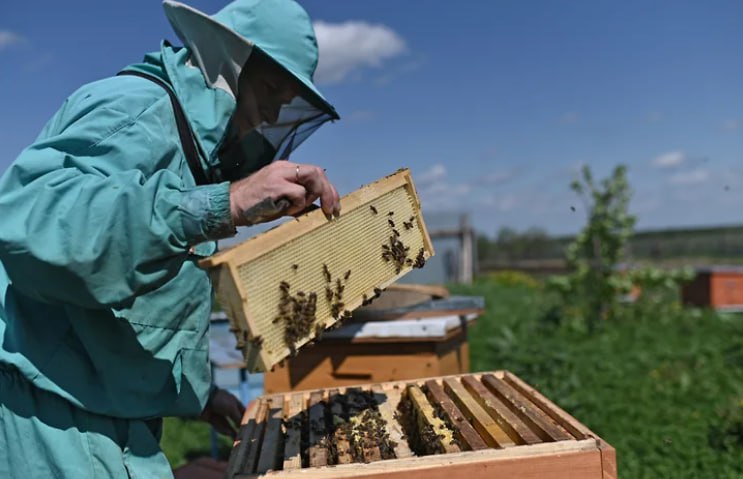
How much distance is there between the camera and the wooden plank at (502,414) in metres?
1.76

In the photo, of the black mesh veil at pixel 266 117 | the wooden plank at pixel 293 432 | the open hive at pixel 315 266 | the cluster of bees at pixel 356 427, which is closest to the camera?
the open hive at pixel 315 266

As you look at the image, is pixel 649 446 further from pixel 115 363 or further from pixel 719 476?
pixel 115 363

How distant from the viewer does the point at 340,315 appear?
1.70 m

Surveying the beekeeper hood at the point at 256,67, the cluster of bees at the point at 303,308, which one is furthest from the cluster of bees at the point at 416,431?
the beekeeper hood at the point at 256,67

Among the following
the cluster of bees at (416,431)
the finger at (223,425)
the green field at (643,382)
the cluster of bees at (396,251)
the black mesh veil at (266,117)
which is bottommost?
the green field at (643,382)

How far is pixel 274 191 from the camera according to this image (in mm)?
1443

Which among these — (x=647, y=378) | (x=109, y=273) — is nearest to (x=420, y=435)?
(x=109, y=273)

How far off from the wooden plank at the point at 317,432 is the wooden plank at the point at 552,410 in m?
0.72

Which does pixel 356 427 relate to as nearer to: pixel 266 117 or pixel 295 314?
pixel 295 314

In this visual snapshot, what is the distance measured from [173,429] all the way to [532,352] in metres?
3.82

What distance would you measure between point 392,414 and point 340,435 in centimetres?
30

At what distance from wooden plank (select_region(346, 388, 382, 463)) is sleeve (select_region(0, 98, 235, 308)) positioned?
780 mm

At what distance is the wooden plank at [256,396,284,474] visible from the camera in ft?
5.74

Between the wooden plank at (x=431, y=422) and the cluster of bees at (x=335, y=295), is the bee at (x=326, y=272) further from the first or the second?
the wooden plank at (x=431, y=422)
